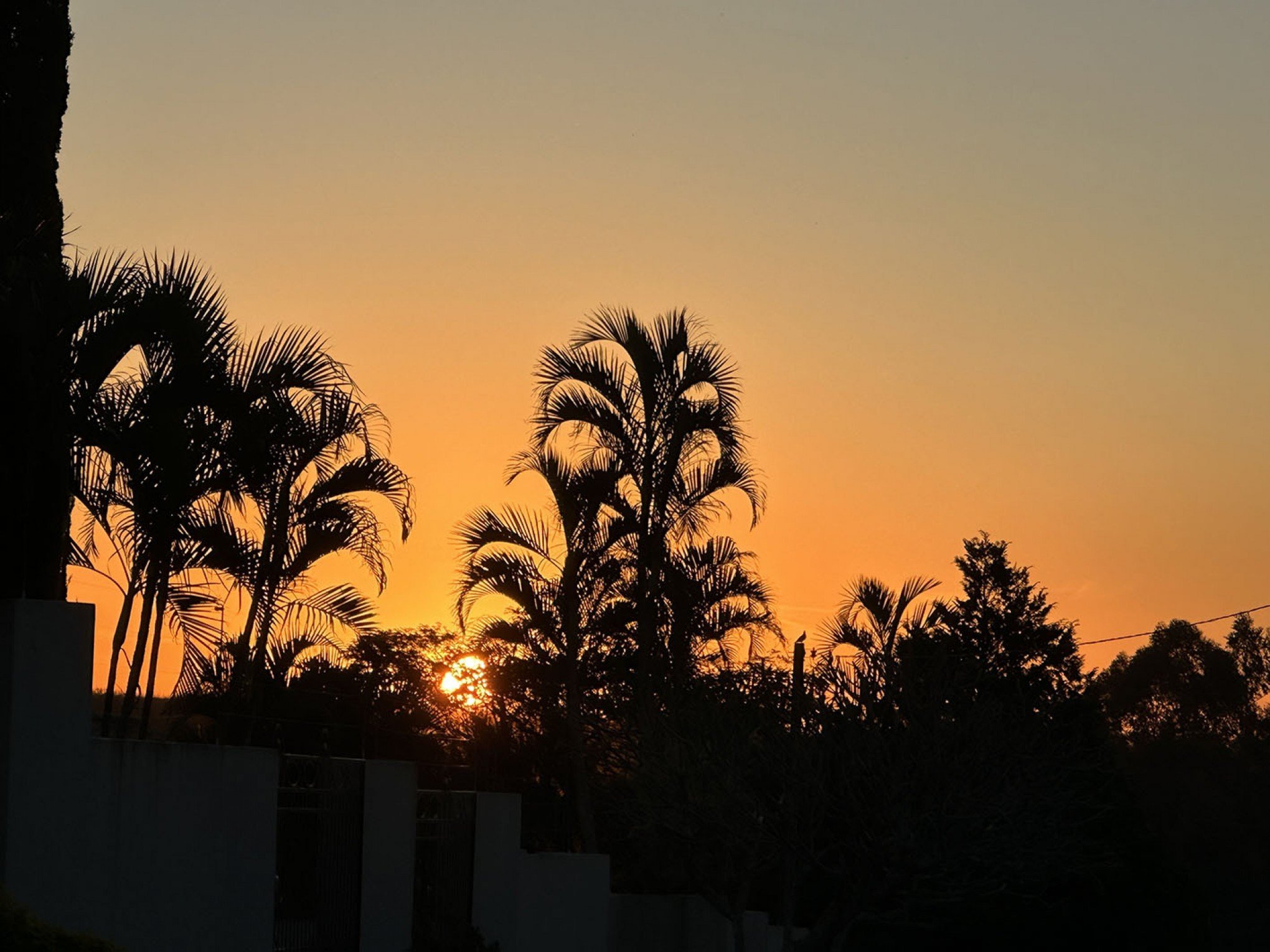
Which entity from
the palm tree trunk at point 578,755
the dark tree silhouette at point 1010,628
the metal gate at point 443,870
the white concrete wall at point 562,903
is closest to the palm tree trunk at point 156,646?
the metal gate at point 443,870

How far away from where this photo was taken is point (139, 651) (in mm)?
11609

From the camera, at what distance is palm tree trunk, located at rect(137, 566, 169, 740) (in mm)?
11391

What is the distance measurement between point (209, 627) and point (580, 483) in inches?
390

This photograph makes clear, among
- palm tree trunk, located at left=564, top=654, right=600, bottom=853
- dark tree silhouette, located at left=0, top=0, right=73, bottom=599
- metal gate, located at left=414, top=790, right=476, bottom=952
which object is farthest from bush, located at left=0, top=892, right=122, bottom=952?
palm tree trunk, located at left=564, top=654, right=600, bottom=853

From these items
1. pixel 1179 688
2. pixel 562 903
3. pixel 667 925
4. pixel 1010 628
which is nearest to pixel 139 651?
pixel 562 903

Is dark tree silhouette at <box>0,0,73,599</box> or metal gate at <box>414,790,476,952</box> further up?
dark tree silhouette at <box>0,0,73,599</box>

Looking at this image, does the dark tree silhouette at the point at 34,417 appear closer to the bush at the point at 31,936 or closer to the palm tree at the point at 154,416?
the palm tree at the point at 154,416

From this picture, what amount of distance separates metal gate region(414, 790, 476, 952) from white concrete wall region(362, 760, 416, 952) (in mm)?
342

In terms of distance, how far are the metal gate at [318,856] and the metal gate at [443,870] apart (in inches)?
51.8

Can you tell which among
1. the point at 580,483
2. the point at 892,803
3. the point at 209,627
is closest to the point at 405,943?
the point at 209,627

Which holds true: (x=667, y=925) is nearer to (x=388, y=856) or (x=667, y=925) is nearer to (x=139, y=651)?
(x=388, y=856)

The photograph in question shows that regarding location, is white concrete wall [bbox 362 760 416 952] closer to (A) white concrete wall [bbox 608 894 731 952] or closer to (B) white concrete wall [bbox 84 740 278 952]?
(B) white concrete wall [bbox 84 740 278 952]

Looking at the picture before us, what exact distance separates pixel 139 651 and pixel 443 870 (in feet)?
15.5

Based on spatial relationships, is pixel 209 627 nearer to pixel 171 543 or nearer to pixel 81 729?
pixel 171 543
